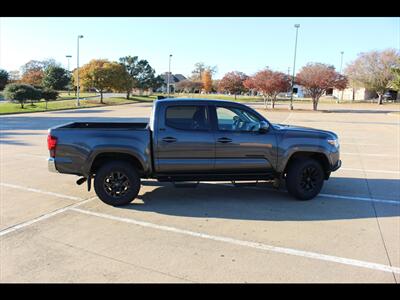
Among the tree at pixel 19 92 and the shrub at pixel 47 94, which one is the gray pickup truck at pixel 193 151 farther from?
the shrub at pixel 47 94

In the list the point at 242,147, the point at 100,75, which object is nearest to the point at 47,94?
the point at 100,75

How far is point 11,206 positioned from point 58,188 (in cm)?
117

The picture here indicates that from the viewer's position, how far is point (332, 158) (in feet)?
20.2

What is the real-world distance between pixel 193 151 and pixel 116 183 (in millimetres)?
1396

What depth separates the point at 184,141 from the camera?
571 centimetres

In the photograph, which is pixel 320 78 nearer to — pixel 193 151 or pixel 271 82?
pixel 271 82

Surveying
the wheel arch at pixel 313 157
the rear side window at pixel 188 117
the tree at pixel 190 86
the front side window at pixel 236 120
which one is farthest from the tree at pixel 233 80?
the rear side window at pixel 188 117

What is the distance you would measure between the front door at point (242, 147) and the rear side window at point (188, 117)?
23 centimetres

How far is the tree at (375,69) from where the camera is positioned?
56.2m

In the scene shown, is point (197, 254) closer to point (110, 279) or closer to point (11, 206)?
point (110, 279)

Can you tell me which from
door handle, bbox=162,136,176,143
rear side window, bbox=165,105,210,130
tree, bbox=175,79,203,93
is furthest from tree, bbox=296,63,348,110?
tree, bbox=175,79,203,93

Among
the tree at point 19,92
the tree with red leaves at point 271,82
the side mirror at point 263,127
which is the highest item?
the tree with red leaves at point 271,82

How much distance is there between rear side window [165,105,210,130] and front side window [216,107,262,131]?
0.26 meters
